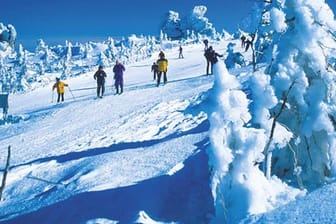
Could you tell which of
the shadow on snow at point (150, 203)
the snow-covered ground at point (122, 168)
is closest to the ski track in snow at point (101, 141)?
the snow-covered ground at point (122, 168)

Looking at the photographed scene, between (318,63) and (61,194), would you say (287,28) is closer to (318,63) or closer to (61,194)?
(318,63)

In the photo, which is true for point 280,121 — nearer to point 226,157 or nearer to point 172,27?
point 226,157

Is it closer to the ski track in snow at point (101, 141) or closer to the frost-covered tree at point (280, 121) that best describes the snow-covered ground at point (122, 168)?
the ski track in snow at point (101, 141)

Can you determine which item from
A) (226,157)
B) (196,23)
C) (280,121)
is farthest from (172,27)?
(226,157)

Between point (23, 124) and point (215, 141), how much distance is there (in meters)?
18.3

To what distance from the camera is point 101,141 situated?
58.7ft

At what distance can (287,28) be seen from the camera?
1059cm

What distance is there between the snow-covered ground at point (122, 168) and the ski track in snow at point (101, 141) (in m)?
0.03

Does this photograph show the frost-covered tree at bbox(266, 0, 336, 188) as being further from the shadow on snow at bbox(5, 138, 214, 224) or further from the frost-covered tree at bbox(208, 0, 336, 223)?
the shadow on snow at bbox(5, 138, 214, 224)

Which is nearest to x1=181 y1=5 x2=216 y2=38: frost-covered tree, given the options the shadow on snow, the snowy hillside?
the snowy hillside

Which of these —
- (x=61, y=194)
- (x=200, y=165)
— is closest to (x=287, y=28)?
(x=200, y=165)

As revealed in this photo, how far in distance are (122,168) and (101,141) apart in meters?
4.29

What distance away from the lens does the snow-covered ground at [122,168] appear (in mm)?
10953

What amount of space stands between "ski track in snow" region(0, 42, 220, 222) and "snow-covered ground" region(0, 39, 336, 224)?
34 mm
